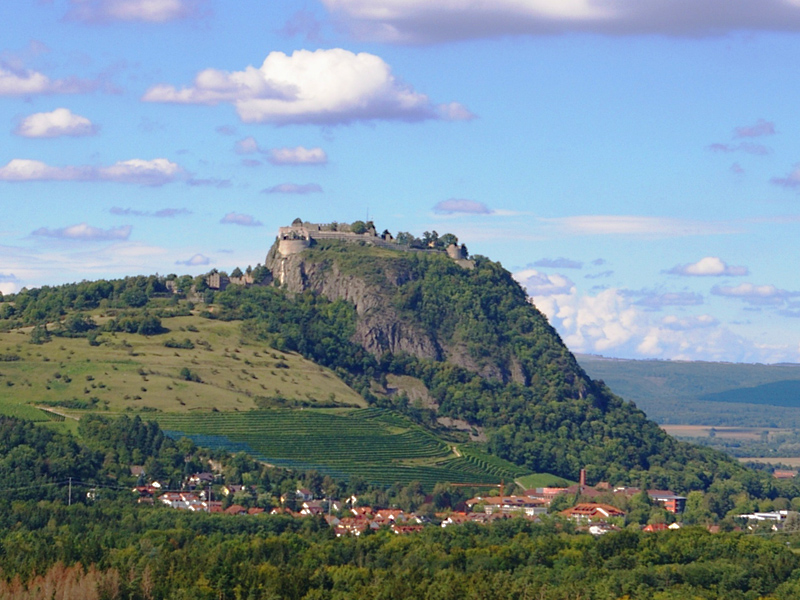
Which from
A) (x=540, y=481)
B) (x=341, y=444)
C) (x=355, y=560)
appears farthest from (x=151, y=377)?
(x=355, y=560)

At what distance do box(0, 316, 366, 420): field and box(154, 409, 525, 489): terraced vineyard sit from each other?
12.4 ft

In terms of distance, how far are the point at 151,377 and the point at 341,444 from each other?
20704 mm

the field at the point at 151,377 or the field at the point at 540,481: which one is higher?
the field at the point at 151,377

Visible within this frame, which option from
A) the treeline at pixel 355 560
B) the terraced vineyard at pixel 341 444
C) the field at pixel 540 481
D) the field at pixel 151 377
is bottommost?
the treeline at pixel 355 560

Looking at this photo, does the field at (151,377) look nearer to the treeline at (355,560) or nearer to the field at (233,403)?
the field at (233,403)

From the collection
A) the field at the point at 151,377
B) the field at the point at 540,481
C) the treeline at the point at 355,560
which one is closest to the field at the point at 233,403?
the field at the point at 151,377

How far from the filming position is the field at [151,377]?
565ft

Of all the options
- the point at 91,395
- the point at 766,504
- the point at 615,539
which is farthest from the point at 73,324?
the point at 615,539

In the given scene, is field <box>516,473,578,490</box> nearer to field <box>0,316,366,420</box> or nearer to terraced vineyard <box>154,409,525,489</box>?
terraced vineyard <box>154,409,525,489</box>

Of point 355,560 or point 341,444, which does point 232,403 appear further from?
point 355,560

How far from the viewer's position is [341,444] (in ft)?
568

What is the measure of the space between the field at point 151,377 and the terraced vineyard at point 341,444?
3.79 metres

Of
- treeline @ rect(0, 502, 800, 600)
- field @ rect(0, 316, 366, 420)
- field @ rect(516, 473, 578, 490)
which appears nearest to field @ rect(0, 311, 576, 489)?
field @ rect(0, 316, 366, 420)

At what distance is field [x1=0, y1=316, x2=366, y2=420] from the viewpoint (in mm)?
172250
